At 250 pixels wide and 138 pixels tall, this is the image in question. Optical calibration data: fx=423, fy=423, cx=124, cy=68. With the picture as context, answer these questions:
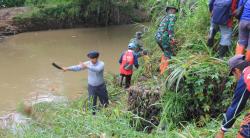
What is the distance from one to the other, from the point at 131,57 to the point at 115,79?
1.23 meters

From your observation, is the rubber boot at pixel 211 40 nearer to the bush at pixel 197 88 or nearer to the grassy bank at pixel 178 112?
the grassy bank at pixel 178 112

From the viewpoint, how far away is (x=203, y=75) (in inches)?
243

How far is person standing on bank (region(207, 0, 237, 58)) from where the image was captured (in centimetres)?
669

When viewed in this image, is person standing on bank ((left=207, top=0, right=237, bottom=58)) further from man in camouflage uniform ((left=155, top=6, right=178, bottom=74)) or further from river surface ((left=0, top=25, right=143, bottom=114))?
river surface ((left=0, top=25, right=143, bottom=114))

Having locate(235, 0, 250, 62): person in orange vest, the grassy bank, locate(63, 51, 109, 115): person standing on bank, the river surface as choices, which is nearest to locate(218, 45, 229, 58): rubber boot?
the grassy bank

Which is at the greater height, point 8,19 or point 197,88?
point 197,88

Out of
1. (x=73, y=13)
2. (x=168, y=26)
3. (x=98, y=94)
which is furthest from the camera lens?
(x=73, y=13)

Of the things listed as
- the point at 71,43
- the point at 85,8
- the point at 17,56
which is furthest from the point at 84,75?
the point at 85,8

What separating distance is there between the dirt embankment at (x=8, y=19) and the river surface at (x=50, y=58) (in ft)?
1.44

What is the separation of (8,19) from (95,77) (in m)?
11.9

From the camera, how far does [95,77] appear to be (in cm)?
820

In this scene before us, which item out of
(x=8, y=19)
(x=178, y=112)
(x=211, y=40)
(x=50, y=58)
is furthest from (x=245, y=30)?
(x=8, y=19)

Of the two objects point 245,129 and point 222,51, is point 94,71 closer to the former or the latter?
point 222,51

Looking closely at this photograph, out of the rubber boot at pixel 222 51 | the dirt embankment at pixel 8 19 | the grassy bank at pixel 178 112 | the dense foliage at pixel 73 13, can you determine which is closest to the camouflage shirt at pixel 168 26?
the grassy bank at pixel 178 112
